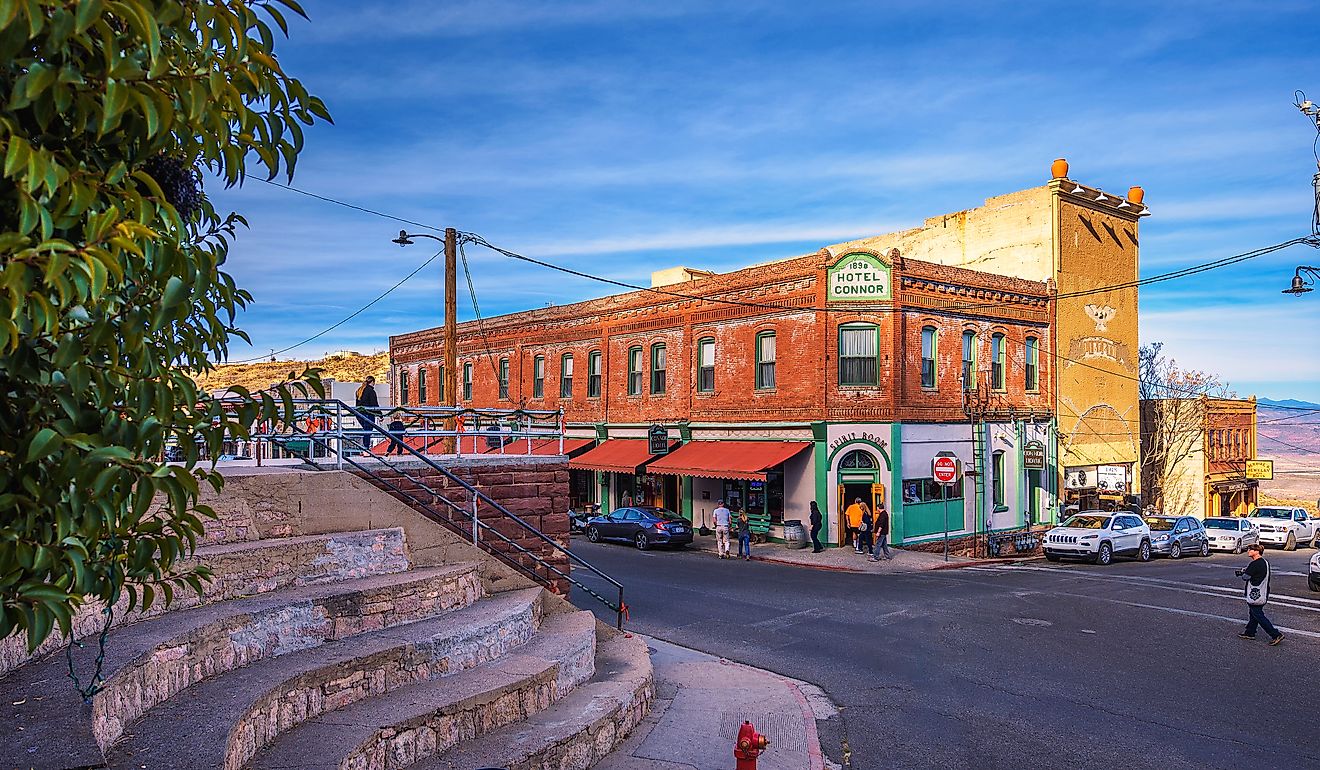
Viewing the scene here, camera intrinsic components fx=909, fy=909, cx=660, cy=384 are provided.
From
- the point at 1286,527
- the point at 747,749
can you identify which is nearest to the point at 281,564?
the point at 747,749

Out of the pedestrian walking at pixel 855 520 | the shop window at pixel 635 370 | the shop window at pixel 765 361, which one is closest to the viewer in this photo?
the pedestrian walking at pixel 855 520

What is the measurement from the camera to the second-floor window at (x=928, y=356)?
2947 cm

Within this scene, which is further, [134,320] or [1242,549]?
[1242,549]

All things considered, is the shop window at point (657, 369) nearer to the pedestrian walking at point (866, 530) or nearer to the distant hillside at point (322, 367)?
the pedestrian walking at point (866, 530)

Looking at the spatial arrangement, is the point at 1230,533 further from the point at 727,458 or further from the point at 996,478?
the point at 727,458

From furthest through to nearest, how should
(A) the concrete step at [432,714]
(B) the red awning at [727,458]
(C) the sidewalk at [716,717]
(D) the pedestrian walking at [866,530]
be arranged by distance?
(B) the red awning at [727,458] → (D) the pedestrian walking at [866,530] → (C) the sidewalk at [716,717] → (A) the concrete step at [432,714]

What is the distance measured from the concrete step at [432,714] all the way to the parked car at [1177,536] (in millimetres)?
25946

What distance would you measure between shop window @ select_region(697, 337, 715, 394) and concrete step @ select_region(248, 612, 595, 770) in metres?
22.5

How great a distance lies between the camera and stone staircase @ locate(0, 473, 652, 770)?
5.49 meters

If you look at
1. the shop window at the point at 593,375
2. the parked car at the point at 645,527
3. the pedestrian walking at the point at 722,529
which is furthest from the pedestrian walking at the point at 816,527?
the shop window at the point at 593,375

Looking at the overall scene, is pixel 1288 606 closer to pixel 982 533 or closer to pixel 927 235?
pixel 982 533

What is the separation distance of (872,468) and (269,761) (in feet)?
79.0

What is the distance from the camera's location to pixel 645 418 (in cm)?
3478

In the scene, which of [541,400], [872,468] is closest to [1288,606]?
[872,468]
